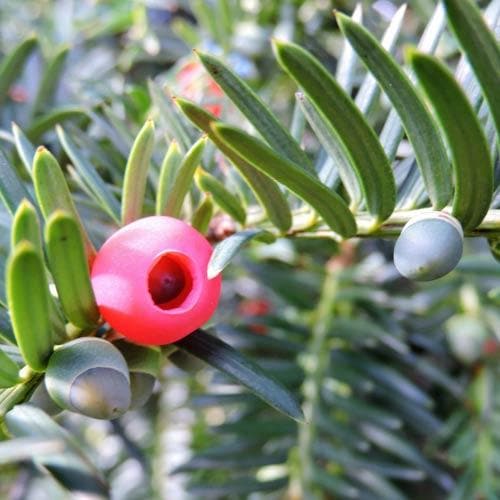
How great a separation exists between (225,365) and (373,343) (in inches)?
17.3

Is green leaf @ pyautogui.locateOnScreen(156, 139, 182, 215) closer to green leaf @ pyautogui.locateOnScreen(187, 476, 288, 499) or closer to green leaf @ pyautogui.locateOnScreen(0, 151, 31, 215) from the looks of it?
green leaf @ pyautogui.locateOnScreen(0, 151, 31, 215)

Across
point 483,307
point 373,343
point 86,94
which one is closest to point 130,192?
point 86,94

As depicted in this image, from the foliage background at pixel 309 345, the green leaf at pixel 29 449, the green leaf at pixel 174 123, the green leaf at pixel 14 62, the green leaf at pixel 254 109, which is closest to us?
the green leaf at pixel 29 449

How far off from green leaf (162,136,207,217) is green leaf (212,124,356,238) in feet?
0.18

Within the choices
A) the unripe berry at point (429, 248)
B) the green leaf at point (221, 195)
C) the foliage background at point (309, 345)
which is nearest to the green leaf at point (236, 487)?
the foliage background at point (309, 345)

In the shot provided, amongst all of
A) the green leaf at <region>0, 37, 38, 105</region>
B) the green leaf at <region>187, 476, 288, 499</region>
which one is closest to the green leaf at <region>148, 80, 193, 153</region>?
the green leaf at <region>0, 37, 38, 105</region>

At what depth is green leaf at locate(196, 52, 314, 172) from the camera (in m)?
0.38

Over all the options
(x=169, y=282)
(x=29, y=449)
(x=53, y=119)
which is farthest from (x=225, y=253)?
(x=53, y=119)

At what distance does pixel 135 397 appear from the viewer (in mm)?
442

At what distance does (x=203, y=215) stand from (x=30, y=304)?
0.17 meters

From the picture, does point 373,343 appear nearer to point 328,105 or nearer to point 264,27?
point 264,27

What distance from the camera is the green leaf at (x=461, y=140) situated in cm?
32

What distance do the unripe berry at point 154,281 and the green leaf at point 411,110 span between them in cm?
12

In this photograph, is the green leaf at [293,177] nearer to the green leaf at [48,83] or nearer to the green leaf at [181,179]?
the green leaf at [181,179]
